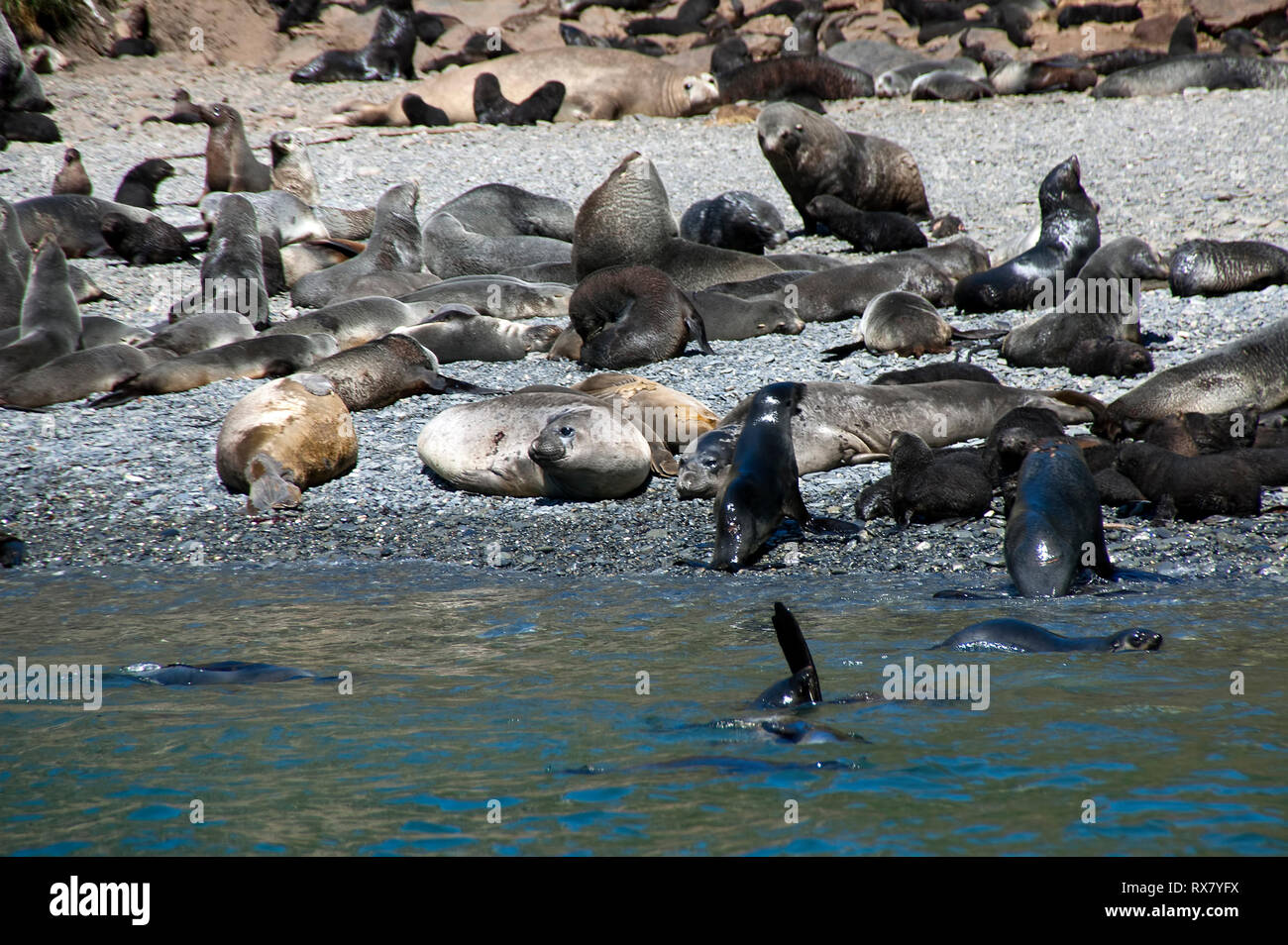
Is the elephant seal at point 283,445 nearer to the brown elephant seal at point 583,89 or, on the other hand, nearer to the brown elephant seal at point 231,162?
the brown elephant seal at point 231,162

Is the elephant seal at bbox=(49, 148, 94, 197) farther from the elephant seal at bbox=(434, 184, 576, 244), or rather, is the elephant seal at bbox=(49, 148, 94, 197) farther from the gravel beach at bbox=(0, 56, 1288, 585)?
the elephant seal at bbox=(434, 184, 576, 244)

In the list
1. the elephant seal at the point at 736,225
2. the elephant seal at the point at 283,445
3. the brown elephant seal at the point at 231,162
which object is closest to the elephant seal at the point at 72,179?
the brown elephant seal at the point at 231,162

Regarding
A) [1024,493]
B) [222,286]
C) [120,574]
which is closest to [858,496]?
[1024,493]

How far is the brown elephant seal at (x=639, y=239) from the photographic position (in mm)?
10234

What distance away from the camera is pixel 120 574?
5605 millimetres

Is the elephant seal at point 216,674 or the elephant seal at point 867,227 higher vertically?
the elephant seal at point 867,227

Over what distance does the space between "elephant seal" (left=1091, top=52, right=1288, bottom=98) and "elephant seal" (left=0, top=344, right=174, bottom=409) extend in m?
14.9

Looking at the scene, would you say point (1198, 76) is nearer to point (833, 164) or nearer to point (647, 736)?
point (833, 164)

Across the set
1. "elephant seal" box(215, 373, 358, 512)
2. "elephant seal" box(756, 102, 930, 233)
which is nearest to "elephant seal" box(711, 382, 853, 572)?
"elephant seal" box(215, 373, 358, 512)

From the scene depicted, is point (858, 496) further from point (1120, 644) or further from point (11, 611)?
point (11, 611)

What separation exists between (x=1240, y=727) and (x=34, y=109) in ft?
61.1

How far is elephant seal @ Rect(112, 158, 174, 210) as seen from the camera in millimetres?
13578

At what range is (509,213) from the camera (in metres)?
12.8

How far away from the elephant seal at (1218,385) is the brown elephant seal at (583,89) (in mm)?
13078
